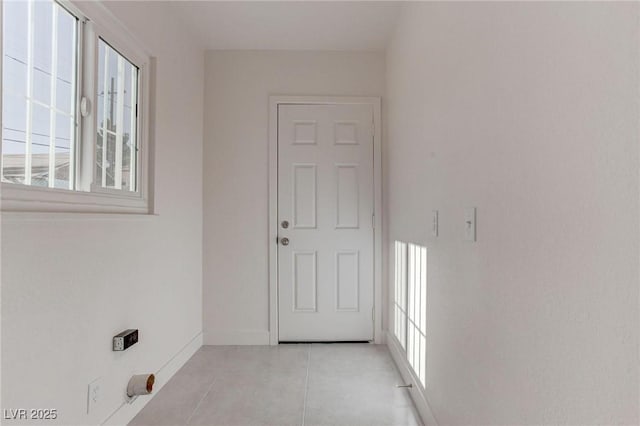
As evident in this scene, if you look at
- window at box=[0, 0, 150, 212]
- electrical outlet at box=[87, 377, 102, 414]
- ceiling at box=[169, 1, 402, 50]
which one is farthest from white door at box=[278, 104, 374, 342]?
electrical outlet at box=[87, 377, 102, 414]

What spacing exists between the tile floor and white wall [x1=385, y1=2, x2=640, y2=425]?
1.68 feet

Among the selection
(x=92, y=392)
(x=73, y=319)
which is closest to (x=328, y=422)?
(x=92, y=392)

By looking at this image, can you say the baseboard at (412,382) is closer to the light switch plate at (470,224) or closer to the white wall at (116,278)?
the light switch plate at (470,224)

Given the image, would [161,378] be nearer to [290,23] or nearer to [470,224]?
[470,224]

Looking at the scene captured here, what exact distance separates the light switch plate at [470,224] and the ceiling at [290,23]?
1.85m

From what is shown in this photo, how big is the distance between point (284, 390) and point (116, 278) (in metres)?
1.21

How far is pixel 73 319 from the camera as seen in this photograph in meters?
1.61

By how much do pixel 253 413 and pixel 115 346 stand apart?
82cm

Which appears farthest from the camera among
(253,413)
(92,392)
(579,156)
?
(253,413)

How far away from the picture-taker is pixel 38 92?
5.05 feet

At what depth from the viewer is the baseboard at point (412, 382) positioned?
1970 mm

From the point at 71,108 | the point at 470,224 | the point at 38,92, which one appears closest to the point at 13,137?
the point at 38,92

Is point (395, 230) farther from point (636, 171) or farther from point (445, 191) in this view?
point (636, 171)

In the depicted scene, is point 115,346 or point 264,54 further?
point 264,54
